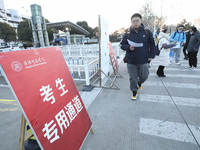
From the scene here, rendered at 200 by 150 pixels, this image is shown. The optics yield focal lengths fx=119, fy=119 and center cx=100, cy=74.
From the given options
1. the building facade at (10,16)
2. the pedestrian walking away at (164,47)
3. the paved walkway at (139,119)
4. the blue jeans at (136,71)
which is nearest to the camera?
the paved walkway at (139,119)

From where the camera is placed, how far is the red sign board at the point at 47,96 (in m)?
1.08

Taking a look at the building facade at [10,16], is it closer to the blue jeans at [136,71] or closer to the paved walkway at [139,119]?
the paved walkway at [139,119]

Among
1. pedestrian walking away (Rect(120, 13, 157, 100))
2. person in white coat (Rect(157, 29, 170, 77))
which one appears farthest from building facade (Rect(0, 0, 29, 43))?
pedestrian walking away (Rect(120, 13, 157, 100))

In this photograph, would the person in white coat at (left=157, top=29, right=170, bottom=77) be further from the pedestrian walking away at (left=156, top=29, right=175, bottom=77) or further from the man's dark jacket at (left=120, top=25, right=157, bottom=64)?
the man's dark jacket at (left=120, top=25, right=157, bottom=64)

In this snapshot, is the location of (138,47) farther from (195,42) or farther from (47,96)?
(195,42)

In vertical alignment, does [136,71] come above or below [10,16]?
below

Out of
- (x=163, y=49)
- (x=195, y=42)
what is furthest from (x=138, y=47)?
(x=195, y=42)

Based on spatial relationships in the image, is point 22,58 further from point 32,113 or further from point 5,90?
point 5,90

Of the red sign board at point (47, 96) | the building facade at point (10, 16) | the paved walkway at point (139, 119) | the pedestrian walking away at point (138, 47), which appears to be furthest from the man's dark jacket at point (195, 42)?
the building facade at point (10, 16)

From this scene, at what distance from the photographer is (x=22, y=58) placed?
1.19m

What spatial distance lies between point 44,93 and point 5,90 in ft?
14.6

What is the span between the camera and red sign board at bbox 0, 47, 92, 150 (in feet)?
3.55

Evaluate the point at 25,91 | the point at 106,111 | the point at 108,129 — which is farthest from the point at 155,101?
the point at 25,91

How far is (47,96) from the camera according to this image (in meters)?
1.32
